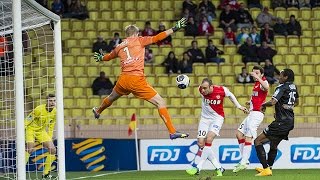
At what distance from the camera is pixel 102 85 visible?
3148 centimetres

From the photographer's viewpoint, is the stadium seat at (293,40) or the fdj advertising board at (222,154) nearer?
the fdj advertising board at (222,154)

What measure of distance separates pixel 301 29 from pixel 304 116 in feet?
18.5

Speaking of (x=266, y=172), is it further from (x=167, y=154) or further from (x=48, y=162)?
(x=167, y=154)

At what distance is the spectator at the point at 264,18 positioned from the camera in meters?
34.2

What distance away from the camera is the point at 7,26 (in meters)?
19.1

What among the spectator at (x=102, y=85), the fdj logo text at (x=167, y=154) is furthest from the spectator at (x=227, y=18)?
the fdj logo text at (x=167, y=154)

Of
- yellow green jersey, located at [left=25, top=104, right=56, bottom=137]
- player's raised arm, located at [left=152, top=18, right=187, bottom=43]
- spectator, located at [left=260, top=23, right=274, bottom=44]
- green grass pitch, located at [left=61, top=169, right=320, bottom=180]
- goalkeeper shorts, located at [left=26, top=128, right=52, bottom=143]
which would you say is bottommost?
green grass pitch, located at [left=61, top=169, right=320, bottom=180]

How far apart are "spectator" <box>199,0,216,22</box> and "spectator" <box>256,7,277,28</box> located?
4.47 ft

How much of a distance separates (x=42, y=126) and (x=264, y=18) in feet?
41.8

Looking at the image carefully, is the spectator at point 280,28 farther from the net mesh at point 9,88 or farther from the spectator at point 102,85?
the net mesh at point 9,88

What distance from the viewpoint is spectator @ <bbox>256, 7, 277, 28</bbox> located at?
3419 cm

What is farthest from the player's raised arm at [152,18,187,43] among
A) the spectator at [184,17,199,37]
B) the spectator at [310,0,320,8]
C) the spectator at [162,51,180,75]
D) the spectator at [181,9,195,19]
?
the spectator at [310,0,320,8]

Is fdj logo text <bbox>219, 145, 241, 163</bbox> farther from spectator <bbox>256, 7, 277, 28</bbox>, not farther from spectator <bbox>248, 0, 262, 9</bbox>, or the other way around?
spectator <bbox>248, 0, 262, 9</bbox>

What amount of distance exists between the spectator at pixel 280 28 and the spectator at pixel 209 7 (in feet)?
6.25
